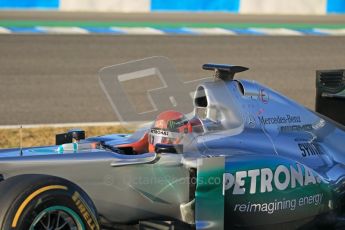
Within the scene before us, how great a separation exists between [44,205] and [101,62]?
9434mm

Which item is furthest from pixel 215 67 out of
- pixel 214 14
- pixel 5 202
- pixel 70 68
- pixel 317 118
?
pixel 214 14

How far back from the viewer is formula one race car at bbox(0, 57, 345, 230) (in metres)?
4.36

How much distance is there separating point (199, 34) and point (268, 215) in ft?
39.6

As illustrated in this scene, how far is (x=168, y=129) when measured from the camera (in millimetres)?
5023

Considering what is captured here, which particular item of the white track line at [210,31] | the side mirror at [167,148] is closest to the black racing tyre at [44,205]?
the side mirror at [167,148]

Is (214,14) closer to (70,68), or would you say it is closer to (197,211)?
(70,68)

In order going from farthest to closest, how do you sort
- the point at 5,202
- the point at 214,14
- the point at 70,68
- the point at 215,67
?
1. the point at 214,14
2. the point at 70,68
3. the point at 215,67
4. the point at 5,202

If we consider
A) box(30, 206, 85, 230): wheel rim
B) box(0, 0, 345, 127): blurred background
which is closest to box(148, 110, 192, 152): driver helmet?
box(30, 206, 85, 230): wheel rim

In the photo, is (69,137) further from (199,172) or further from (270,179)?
(270,179)

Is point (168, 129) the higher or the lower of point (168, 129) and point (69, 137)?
the higher

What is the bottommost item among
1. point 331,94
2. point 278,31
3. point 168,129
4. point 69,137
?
point 69,137

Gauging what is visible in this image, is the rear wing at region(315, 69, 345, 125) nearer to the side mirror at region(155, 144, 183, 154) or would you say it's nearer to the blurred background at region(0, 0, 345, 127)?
the side mirror at region(155, 144, 183, 154)

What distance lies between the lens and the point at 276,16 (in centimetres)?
2053

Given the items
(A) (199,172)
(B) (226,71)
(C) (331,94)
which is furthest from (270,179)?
(C) (331,94)
